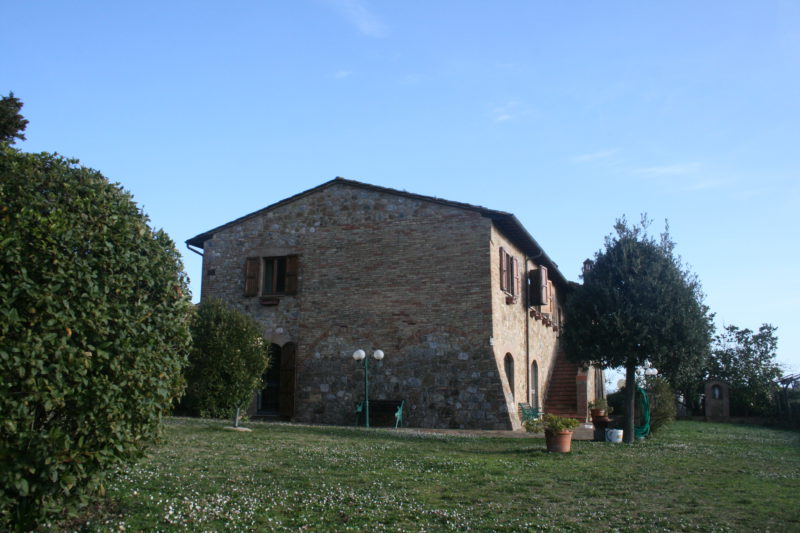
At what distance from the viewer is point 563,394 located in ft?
74.9

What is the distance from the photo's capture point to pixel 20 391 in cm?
435

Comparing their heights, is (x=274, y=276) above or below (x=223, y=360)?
above

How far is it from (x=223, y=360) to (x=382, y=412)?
4571 mm

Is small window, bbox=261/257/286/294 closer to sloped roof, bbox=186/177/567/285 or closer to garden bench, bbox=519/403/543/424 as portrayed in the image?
sloped roof, bbox=186/177/567/285

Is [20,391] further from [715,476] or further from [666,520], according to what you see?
[715,476]

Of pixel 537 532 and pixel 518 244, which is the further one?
pixel 518 244

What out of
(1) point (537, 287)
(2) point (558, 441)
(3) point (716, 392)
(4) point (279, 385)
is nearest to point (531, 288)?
(1) point (537, 287)

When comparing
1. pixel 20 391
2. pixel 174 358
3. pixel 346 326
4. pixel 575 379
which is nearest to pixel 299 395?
pixel 346 326

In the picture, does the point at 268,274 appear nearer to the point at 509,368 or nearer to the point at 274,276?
the point at 274,276

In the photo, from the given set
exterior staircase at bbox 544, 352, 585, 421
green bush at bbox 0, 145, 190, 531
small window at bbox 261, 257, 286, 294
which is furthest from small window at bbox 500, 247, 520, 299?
green bush at bbox 0, 145, 190, 531

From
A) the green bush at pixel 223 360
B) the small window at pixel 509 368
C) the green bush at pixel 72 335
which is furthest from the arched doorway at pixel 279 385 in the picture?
the green bush at pixel 72 335

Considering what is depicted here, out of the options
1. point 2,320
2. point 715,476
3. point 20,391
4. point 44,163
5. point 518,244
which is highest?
point 518,244

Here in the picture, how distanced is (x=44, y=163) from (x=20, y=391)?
1.73 m

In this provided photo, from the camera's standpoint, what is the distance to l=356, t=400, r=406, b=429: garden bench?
16.9 meters
